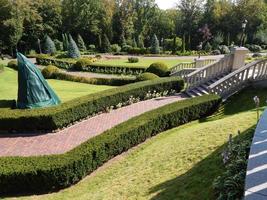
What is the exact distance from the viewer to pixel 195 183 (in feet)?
21.6

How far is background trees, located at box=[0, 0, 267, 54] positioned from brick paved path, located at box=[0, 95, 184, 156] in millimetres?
39236

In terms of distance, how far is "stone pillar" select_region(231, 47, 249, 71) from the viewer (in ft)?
56.3

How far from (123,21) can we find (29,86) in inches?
2052

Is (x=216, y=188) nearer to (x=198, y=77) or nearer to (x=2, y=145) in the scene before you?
(x=2, y=145)

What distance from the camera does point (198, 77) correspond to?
17844 millimetres

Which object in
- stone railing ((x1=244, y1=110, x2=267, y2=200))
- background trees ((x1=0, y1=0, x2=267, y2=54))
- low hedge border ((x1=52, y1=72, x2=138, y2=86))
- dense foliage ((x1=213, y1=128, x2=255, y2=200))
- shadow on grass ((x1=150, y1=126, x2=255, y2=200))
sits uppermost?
background trees ((x1=0, y1=0, x2=267, y2=54))

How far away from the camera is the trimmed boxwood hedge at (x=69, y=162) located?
8789mm

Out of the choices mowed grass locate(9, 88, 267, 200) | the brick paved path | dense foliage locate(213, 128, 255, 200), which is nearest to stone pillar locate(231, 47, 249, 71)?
the brick paved path

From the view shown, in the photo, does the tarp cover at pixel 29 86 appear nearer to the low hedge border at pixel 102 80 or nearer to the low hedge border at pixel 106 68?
the low hedge border at pixel 102 80

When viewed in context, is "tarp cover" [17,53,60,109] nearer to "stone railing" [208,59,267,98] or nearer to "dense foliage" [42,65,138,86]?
"stone railing" [208,59,267,98]

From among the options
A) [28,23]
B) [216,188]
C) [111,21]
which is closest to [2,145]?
[216,188]

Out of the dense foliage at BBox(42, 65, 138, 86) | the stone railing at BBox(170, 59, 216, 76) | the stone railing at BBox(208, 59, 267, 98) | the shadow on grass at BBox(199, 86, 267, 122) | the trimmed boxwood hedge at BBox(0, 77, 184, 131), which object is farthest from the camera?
the dense foliage at BBox(42, 65, 138, 86)

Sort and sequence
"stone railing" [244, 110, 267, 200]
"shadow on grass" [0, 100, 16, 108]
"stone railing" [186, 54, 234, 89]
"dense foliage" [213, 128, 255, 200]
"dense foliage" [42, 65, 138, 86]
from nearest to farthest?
"stone railing" [244, 110, 267, 200] < "dense foliage" [213, 128, 255, 200] < "shadow on grass" [0, 100, 16, 108] < "stone railing" [186, 54, 234, 89] < "dense foliage" [42, 65, 138, 86]

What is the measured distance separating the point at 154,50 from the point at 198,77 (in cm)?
3135
